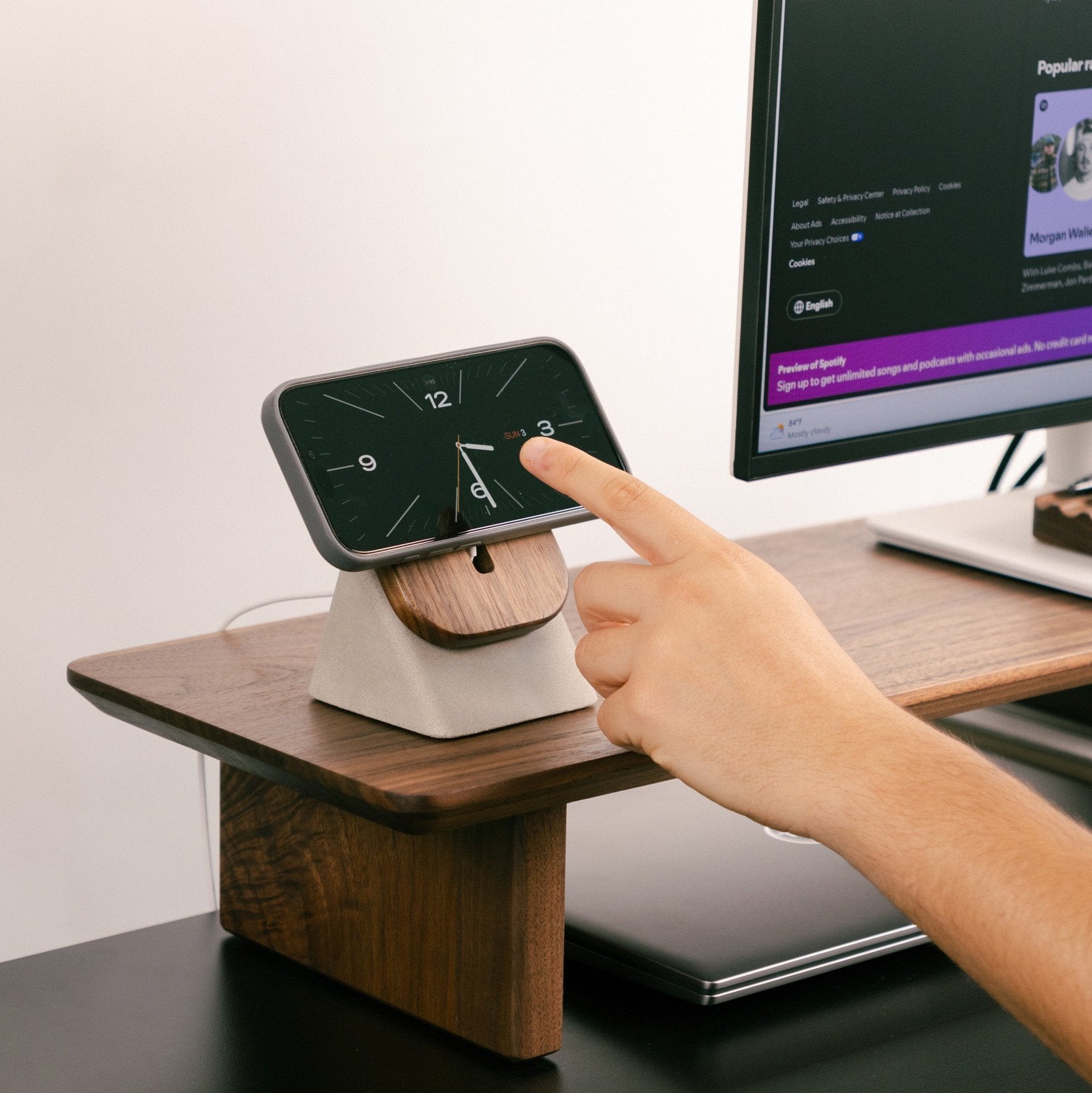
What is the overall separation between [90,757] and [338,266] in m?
0.53

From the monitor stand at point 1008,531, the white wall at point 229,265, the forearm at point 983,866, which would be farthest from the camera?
the white wall at point 229,265

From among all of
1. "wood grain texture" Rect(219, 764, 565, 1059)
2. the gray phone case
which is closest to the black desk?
"wood grain texture" Rect(219, 764, 565, 1059)

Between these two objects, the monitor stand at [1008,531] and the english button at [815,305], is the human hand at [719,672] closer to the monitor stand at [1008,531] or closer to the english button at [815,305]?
the english button at [815,305]

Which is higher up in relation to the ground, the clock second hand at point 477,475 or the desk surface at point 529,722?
the clock second hand at point 477,475

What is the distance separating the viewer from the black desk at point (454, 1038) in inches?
29.4

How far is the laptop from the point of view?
2.68 ft

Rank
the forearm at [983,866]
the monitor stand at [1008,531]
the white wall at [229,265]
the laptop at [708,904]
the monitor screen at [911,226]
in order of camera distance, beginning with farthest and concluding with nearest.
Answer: the white wall at [229,265] < the monitor stand at [1008,531] < the monitor screen at [911,226] < the laptop at [708,904] < the forearm at [983,866]

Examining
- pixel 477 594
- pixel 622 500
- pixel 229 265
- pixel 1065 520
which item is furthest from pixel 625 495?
pixel 229 265

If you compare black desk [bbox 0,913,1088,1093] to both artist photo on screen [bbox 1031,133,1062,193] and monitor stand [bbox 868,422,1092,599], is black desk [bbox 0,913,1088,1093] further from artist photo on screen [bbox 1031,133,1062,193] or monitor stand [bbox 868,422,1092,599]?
artist photo on screen [bbox 1031,133,1062,193]

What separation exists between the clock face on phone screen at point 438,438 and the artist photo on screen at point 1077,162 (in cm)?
46

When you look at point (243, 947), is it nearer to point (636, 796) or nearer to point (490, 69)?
point (636, 796)

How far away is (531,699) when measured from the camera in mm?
760

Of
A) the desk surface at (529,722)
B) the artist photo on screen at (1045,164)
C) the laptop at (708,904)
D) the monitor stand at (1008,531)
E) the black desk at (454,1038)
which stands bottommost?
the black desk at (454,1038)

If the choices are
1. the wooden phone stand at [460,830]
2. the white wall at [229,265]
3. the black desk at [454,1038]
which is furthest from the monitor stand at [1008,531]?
the white wall at [229,265]
